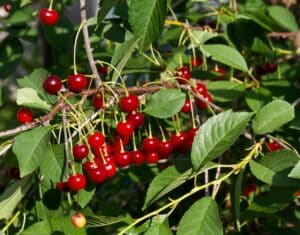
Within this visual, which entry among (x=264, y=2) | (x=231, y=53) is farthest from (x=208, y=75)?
(x=264, y=2)

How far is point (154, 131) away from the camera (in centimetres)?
170

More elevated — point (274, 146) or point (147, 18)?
point (147, 18)

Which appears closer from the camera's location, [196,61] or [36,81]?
[36,81]

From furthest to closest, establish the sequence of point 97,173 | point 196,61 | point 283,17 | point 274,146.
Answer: point 283,17
point 196,61
point 274,146
point 97,173

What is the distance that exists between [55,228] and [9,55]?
37.9 inches

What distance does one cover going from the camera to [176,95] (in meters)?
1.44

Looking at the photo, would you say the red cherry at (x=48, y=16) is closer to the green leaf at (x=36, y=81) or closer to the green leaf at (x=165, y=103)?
the green leaf at (x=36, y=81)

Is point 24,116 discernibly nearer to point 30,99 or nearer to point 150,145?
point 30,99

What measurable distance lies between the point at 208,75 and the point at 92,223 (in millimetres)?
686

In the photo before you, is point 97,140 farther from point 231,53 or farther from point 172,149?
point 231,53

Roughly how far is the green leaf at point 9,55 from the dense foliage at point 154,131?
0.16 meters

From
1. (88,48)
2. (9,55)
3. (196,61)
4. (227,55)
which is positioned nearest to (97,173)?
(88,48)

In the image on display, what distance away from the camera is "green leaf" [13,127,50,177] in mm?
1281

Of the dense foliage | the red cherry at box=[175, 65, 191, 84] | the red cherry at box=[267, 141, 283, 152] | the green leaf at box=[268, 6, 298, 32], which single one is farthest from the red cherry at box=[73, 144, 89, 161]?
the green leaf at box=[268, 6, 298, 32]
